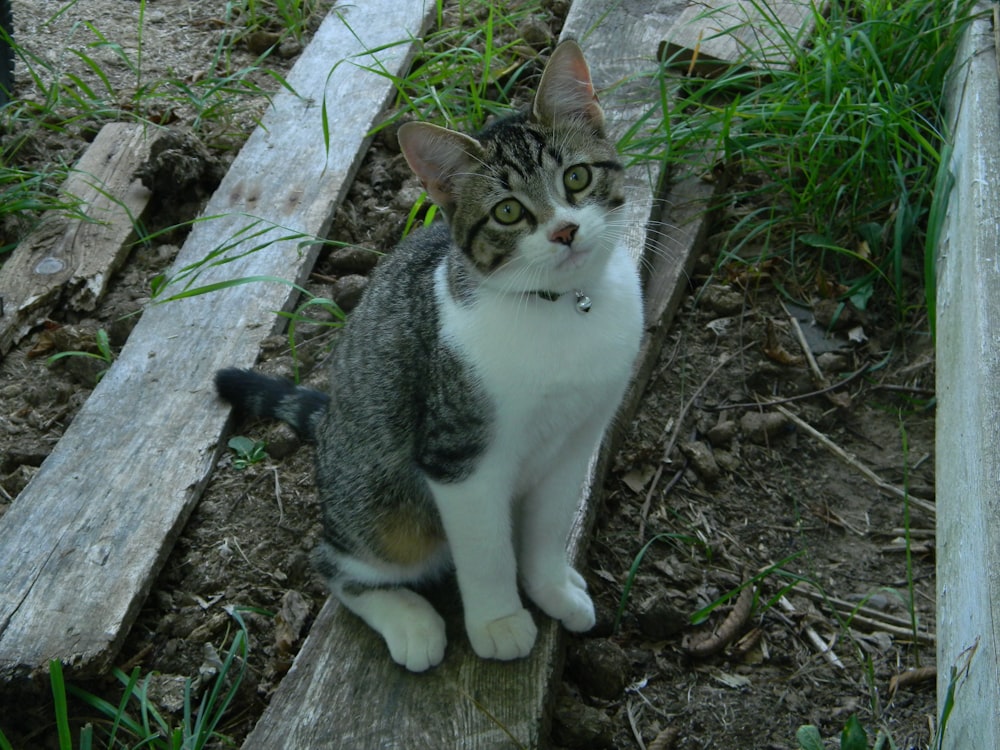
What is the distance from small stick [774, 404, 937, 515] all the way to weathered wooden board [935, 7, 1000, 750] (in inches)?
13.8

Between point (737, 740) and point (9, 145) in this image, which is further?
point (9, 145)

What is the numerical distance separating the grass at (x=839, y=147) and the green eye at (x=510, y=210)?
1172mm

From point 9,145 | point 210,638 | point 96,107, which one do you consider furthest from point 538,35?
point 210,638

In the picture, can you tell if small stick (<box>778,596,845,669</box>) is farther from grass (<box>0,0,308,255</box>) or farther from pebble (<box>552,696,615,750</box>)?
grass (<box>0,0,308,255</box>)

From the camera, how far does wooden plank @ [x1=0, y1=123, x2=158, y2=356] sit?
2998 millimetres

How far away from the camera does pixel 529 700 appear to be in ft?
6.79

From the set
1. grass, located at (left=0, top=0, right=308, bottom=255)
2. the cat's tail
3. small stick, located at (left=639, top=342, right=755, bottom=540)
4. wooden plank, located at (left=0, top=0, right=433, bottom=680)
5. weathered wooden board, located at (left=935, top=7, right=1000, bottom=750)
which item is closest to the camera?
weathered wooden board, located at (left=935, top=7, right=1000, bottom=750)

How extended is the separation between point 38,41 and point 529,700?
3192 mm

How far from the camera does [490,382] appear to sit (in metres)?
1.94

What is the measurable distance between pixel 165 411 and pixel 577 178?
1294mm

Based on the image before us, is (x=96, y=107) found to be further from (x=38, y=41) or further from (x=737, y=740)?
(x=737, y=740)

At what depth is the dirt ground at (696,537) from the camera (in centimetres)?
226

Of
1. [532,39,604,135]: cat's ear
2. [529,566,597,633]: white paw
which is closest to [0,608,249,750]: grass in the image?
[529,566,597,633]: white paw

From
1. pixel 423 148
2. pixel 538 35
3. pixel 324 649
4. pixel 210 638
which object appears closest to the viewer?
pixel 423 148
